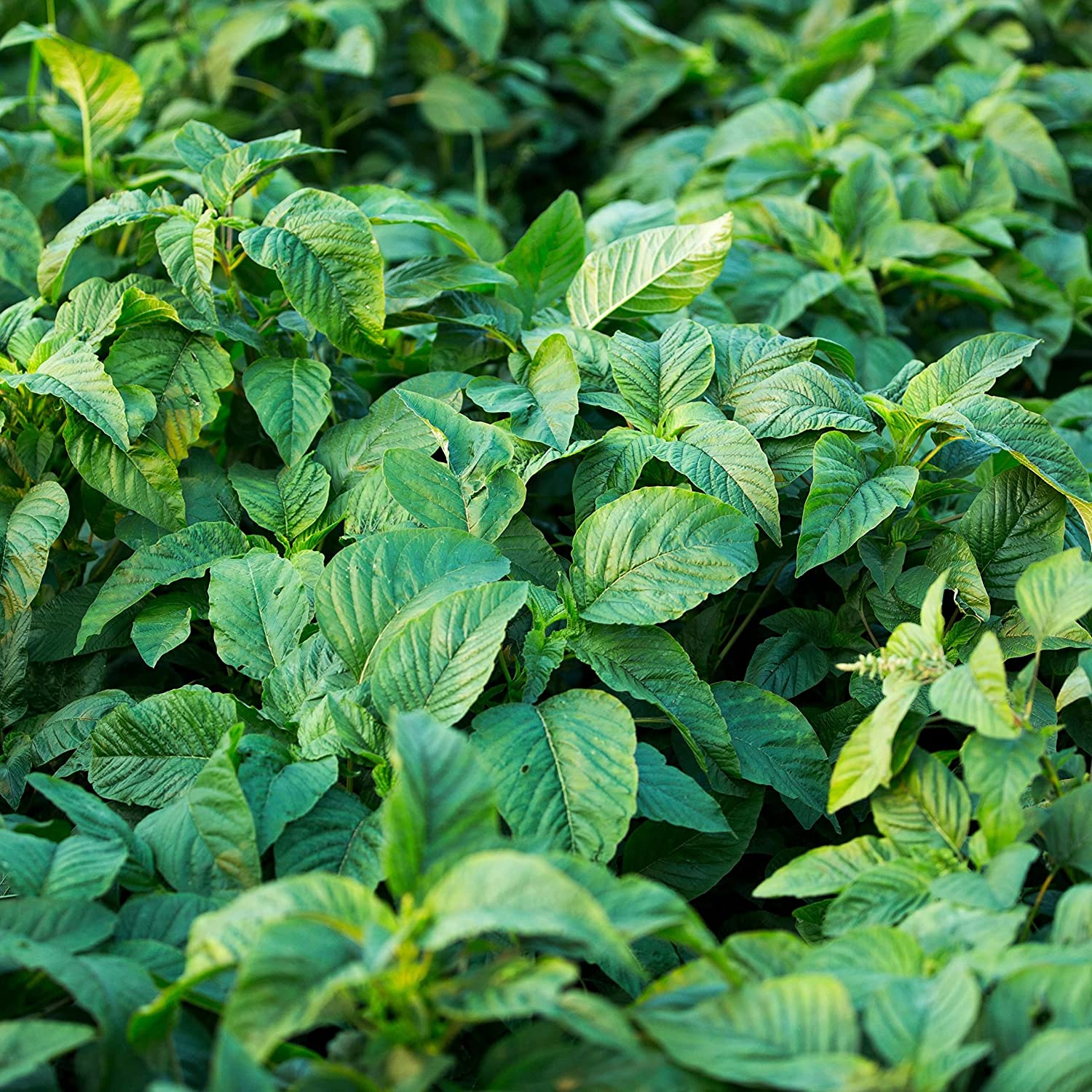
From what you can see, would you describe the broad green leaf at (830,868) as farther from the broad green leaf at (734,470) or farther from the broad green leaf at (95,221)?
the broad green leaf at (95,221)

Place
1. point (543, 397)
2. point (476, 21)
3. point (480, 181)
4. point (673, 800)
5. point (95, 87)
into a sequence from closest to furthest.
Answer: point (673, 800)
point (543, 397)
point (95, 87)
point (480, 181)
point (476, 21)

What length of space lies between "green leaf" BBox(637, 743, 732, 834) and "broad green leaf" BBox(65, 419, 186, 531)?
1.80 feet

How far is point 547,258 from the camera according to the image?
1455 millimetres

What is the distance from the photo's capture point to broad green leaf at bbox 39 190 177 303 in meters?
1.29

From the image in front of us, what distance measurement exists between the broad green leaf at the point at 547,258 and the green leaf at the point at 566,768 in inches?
24.8

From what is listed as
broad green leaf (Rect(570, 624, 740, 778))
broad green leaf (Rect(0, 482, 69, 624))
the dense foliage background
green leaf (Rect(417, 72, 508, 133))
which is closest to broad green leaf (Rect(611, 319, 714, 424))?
the dense foliage background

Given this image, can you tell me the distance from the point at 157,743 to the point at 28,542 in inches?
10.5

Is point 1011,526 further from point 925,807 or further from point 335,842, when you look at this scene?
point 335,842

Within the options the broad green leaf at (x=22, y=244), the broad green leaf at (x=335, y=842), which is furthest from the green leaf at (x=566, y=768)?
the broad green leaf at (x=22, y=244)

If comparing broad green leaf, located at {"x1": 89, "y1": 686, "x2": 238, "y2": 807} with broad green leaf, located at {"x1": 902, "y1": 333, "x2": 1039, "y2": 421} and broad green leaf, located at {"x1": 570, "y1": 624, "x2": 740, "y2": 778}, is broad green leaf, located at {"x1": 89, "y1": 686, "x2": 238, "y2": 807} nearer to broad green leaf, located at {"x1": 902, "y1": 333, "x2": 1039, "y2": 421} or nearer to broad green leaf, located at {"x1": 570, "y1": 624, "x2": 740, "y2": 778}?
broad green leaf, located at {"x1": 570, "y1": 624, "x2": 740, "y2": 778}

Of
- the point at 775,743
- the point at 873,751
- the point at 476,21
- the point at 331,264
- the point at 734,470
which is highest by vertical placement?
the point at 476,21

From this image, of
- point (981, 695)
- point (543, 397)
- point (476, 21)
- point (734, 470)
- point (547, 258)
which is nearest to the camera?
point (981, 695)

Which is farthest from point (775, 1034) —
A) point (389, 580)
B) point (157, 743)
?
point (157, 743)

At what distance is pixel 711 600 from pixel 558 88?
80.2 inches
